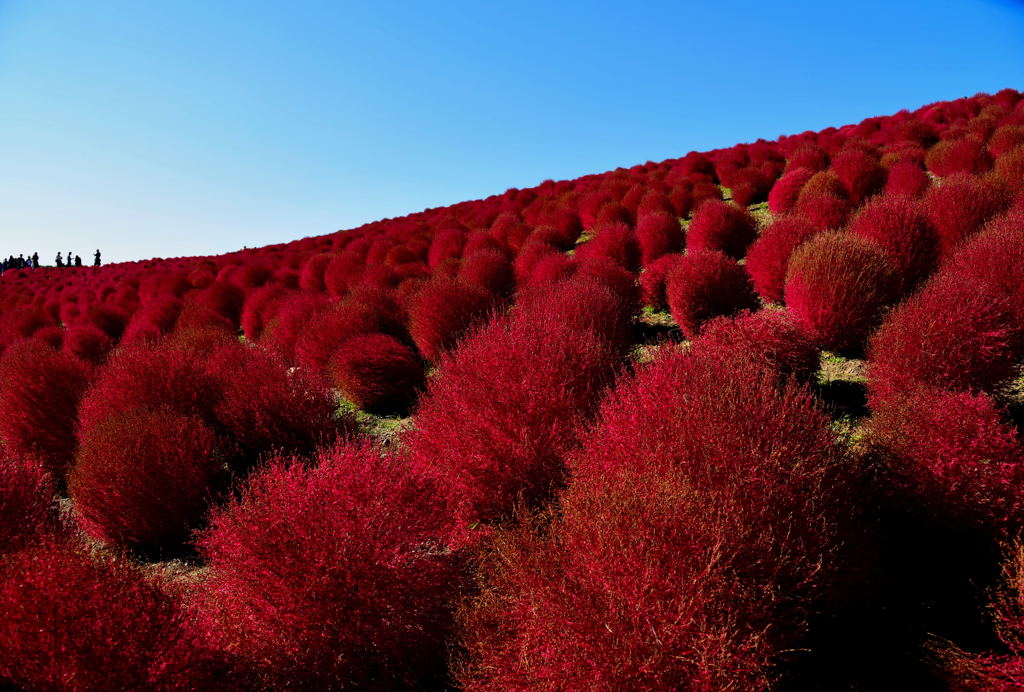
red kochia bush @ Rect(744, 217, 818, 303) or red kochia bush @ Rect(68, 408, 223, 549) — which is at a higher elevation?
red kochia bush @ Rect(744, 217, 818, 303)

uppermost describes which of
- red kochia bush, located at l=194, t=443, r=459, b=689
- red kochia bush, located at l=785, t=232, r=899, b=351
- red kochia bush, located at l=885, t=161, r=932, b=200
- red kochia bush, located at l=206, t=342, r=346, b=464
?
red kochia bush, located at l=885, t=161, r=932, b=200

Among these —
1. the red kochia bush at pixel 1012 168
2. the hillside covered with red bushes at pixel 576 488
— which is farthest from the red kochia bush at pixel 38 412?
the red kochia bush at pixel 1012 168

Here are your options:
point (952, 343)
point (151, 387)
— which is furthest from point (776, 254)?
point (151, 387)

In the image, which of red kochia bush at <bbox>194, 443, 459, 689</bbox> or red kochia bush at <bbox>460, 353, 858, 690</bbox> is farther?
red kochia bush at <bbox>194, 443, 459, 689</bbox>

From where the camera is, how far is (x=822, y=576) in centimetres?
214

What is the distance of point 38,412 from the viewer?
507 cm

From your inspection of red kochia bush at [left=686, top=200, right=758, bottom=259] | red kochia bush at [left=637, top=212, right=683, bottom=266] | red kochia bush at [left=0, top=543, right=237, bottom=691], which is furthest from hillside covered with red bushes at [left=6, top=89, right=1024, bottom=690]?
red kochia bush at [left=637, top=212, right=683, bottom=266]

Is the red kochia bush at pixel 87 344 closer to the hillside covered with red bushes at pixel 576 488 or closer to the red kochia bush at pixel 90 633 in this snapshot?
the hillside covered with red bushes at pixel 576 488

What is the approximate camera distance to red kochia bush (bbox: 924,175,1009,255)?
5.35m

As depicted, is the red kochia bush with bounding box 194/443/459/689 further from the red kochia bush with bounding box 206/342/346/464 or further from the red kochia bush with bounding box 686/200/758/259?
the red kochia bush with bounding box 686/200/758/259

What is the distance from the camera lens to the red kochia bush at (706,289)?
5.47m

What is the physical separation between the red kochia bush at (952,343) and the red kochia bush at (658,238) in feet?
14.3

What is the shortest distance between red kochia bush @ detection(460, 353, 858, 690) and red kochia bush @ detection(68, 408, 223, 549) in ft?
8.39

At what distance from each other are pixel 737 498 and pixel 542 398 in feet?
4.95
